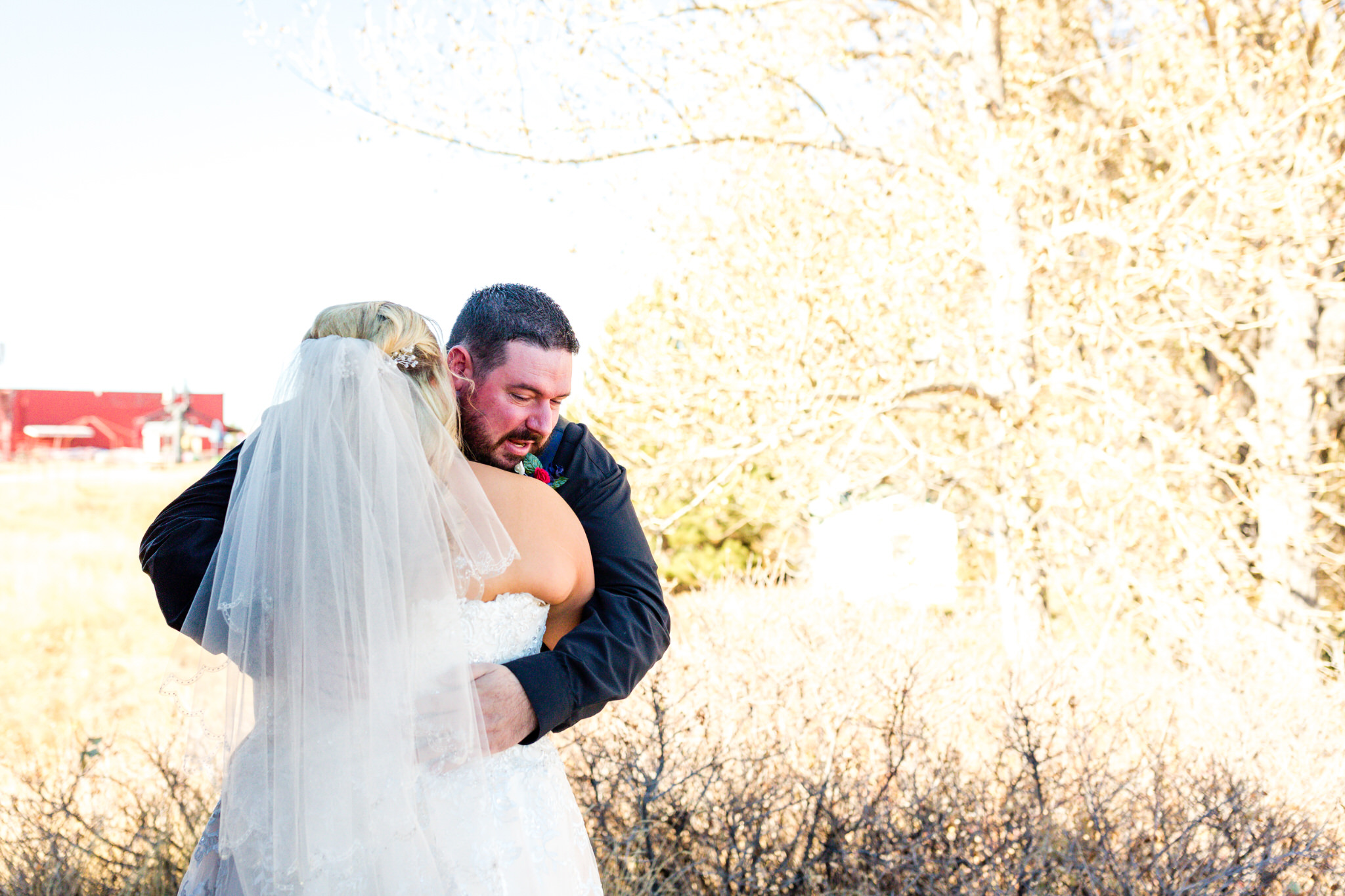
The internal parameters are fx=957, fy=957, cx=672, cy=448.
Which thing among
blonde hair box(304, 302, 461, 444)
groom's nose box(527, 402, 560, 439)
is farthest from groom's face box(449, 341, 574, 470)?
blonde hair box(304, 302, 461, 444)

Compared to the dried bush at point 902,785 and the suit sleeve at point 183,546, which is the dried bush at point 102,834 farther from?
the suit sleeve at point 183,546

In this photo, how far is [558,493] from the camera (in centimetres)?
202

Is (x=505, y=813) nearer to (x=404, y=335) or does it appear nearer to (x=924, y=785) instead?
(x=404, y=335)

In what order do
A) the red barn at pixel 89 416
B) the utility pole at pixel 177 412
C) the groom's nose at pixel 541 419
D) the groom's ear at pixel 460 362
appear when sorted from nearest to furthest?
the groom's nose at pixel 541 419, the groom's ear at pixel 460 362, the utility pole at pixel 177 412, the red barn at pixel 89 416

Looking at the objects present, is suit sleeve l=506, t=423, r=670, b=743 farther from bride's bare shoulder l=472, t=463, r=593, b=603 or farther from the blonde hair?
the blonde hair

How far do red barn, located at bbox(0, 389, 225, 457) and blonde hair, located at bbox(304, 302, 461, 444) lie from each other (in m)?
38.2

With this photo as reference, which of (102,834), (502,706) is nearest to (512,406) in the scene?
(502,706)

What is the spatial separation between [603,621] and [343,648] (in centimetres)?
55

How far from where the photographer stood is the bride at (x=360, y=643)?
4.95ft

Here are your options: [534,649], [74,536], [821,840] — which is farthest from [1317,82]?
[74,536]

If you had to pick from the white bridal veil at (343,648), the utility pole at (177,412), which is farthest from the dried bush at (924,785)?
the utility pole at (177,412)

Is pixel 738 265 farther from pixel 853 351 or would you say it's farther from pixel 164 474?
pixel 164 474

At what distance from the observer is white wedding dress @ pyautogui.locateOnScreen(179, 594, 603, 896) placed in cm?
160

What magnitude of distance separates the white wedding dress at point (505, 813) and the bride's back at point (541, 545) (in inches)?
1.8
